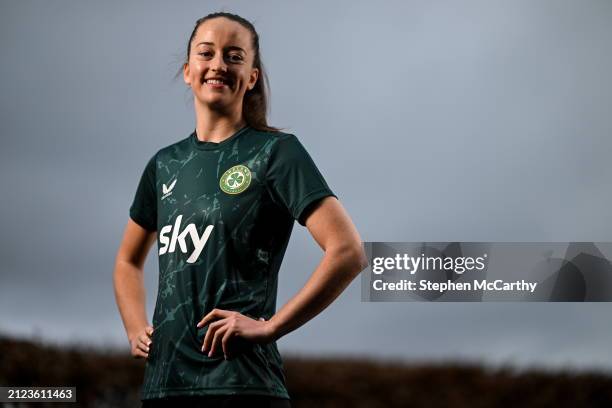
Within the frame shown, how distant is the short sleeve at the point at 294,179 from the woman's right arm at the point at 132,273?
0.60m

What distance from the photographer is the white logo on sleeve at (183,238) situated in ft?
7.26

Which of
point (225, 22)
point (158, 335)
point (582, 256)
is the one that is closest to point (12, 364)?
point (158, 335)

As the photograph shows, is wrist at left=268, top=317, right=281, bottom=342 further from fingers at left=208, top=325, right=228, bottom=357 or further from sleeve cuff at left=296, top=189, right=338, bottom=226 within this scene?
sleeve cuff at left=296, top=189, right=338, bottom=226

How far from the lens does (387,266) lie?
5.62 meters

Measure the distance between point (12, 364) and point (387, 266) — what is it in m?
2.60

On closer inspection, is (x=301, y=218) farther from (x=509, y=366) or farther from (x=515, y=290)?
(x=509, y=366)

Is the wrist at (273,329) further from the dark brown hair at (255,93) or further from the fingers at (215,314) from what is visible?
the dark brown hair at (255,93)

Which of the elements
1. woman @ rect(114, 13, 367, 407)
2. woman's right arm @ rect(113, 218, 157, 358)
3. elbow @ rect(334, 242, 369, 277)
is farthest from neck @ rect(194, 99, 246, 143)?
elbow @ rect(334, 242, 369, 277)

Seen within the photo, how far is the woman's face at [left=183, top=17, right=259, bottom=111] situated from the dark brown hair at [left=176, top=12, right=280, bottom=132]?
40 millimetres

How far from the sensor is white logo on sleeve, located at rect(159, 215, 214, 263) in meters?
2.21

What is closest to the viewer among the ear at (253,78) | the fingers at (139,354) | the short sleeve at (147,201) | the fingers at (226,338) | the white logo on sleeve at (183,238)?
the fingers at (226,338)

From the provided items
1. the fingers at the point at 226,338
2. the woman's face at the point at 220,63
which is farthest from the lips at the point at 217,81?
the fingers at the point at 226,338

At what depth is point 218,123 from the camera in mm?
2420

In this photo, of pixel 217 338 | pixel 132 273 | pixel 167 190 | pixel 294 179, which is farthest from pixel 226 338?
pixel 132 273
